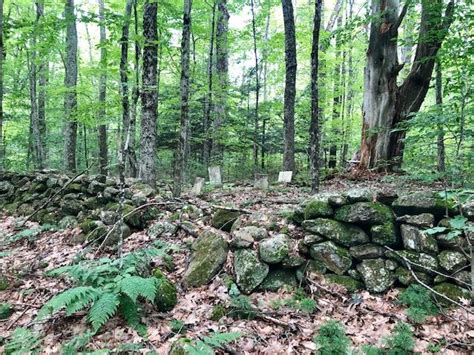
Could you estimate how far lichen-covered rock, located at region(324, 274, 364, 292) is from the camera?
3914 millimetres

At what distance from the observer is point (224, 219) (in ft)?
16.9

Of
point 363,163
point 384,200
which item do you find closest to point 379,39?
point 363,163

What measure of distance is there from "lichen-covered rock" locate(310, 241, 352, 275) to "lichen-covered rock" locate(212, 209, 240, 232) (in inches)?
57.0

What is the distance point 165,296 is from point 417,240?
3079mm

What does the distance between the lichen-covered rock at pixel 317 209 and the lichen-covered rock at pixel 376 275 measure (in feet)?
2.54

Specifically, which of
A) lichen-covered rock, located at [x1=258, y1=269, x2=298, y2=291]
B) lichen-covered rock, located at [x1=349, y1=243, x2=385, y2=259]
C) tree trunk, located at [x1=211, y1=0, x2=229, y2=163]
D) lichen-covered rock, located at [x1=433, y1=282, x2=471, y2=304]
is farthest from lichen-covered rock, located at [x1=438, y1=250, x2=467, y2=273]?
tree trunk, located at [x1=211, y1=0, x2=229, y2=163]

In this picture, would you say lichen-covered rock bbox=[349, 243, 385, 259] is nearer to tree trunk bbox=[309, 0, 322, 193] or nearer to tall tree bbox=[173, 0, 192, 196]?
tree trunk bbox=[309, 0, 322, 193]

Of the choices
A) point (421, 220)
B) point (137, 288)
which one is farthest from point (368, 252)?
point (137, 288)

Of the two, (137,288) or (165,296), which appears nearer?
(137,288)

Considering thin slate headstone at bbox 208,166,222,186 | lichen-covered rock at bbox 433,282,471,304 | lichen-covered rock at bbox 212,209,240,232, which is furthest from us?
thin slate headstone at bbox 208,166,222,186

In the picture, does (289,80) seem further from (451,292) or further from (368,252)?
(451,292)

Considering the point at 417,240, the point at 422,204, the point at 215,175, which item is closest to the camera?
the point at 417,240

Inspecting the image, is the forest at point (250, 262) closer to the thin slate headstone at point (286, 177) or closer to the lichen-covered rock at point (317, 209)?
the lichen-covered rock at point (317, 209)

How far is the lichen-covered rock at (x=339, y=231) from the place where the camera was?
4168mm
